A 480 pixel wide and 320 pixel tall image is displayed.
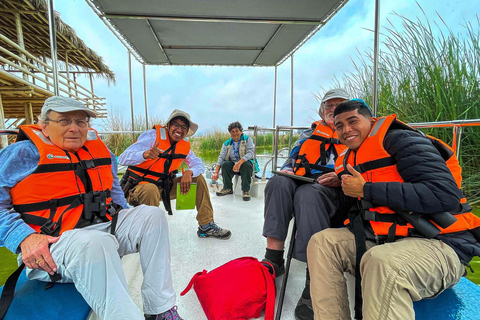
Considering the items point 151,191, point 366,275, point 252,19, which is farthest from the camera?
point 252,19

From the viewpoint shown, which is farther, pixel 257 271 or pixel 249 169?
pixel 249 169

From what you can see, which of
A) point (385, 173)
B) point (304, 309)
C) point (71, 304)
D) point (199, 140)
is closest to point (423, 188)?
point (385, 173)

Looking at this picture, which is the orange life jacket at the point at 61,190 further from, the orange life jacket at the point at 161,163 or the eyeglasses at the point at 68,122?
the orange life jacket at the point at 161,163

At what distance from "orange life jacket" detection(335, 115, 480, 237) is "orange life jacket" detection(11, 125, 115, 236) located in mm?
1294

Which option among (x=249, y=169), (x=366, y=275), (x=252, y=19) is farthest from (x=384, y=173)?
(x=249, y=169)

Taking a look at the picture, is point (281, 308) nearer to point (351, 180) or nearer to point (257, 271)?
point (257, 271)

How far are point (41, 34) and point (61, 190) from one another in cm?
1063

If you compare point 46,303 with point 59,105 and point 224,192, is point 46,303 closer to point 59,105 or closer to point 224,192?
point 59,105

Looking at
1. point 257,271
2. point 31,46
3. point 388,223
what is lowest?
point 257,271

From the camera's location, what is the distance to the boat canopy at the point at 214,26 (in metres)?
2.21

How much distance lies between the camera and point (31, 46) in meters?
9.29

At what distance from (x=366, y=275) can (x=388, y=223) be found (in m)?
0.27

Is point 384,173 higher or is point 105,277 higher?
point 384,173

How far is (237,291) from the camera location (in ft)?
3.89
